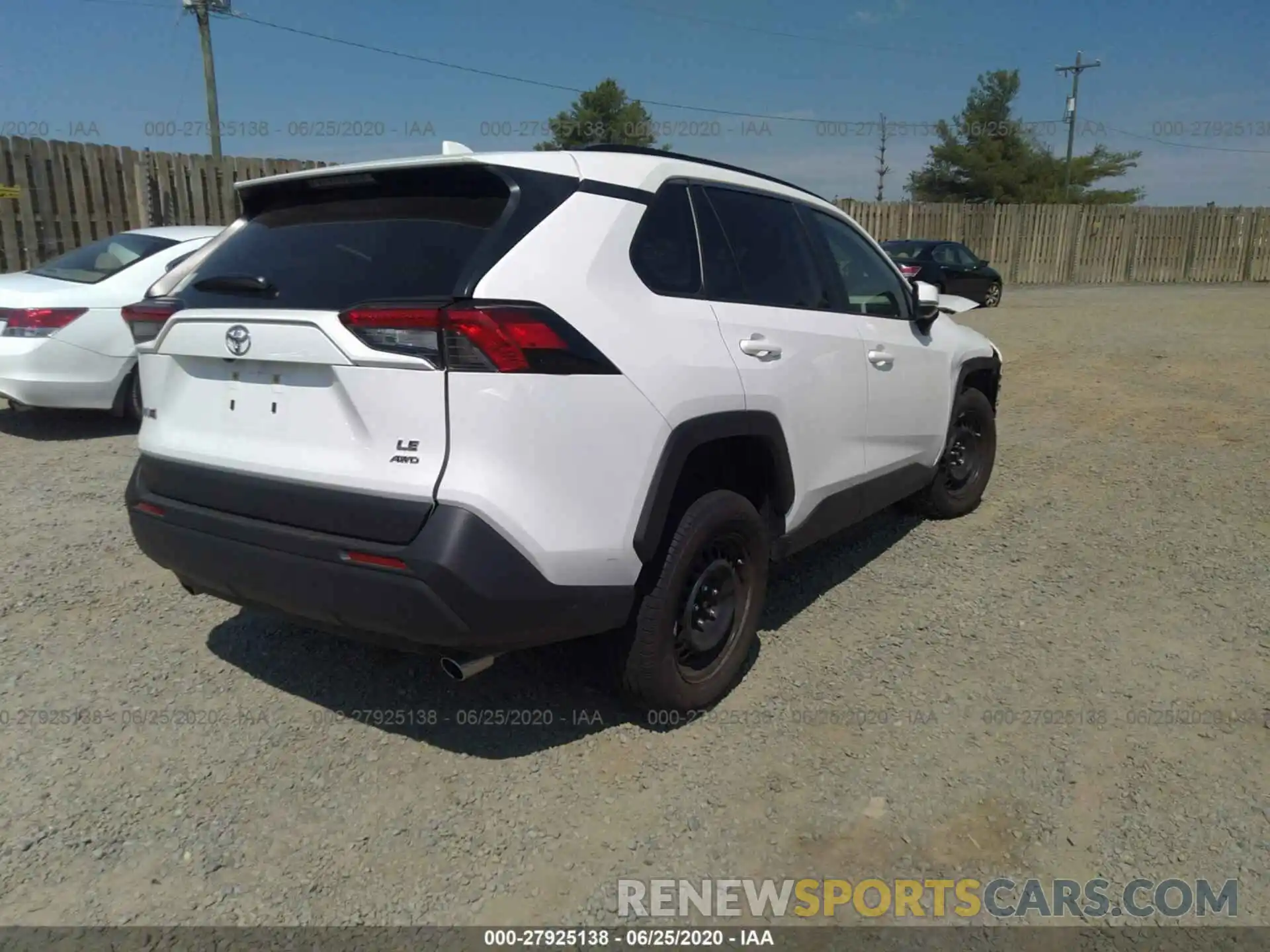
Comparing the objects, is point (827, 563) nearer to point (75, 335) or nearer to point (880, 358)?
point (880, 358)

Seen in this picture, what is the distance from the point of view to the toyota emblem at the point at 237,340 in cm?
274

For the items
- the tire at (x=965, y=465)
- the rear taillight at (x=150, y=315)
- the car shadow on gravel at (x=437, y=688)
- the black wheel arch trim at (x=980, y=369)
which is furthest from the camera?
the tire at (x=965, y=465)

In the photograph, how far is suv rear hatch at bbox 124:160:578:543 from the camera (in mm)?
2473

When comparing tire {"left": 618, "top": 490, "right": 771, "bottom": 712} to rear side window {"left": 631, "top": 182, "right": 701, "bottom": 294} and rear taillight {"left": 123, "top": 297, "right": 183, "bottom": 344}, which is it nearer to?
rear side window {"left": 631, "top": 182, "right": 701, "bottom": 294}

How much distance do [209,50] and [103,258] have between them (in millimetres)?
18546

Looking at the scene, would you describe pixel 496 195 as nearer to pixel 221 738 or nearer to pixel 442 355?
pixel 442 355

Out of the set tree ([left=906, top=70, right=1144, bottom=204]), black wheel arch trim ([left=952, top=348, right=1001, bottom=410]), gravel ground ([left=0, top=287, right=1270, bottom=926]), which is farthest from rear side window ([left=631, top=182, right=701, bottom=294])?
tree ([left=906, top=70, right=1144, bottom=204])

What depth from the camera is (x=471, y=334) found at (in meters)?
2.41

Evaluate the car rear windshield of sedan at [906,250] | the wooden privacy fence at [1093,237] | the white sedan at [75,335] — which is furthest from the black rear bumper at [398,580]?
the wooden privacy fence at [1093,237]

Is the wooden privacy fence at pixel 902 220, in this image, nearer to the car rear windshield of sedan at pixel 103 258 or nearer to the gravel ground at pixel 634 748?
the car rear windshield of sedan at pixel 103 258

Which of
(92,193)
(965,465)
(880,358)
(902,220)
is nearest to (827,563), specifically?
(880,358)

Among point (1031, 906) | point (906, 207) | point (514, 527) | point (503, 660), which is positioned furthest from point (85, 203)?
point (906, 207)

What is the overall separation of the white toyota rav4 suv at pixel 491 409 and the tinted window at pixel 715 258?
0.03 feet

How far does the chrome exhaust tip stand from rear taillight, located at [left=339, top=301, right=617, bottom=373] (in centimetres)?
85
